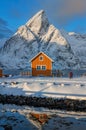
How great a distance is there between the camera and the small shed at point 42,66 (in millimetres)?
76375

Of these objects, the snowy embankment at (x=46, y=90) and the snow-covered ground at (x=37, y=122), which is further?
the snowy embankment at (x=46, y=90)

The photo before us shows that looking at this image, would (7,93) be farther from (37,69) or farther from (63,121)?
(37,69)

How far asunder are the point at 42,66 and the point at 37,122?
137 ft

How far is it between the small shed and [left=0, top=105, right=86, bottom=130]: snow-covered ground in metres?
32.2

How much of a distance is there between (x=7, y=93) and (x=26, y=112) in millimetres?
11250

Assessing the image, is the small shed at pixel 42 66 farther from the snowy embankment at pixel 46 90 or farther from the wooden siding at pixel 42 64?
the snowy embankment at pixel 46 90

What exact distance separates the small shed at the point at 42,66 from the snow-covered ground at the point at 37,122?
3221 centimetres

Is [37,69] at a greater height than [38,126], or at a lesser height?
greater

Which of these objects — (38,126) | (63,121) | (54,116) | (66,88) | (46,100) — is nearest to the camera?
(38,126)

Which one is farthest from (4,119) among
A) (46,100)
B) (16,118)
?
(46,100)

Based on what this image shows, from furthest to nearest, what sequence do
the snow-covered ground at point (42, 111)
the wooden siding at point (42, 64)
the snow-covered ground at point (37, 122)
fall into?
the wooden siding at point (42, 64)
the snow-covered ground at point (42, 111)
the snow-covered ground at point (37, 122)

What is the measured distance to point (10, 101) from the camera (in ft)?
163

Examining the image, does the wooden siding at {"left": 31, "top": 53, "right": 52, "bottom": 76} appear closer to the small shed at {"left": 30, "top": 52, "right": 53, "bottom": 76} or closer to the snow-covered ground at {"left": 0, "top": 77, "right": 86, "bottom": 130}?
the small shed at {"left": 30, "top": 52, "right": 53, "bottom": 76}

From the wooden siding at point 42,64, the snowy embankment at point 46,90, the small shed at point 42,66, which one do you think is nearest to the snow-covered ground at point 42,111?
the snowy embankment at point 46,90
